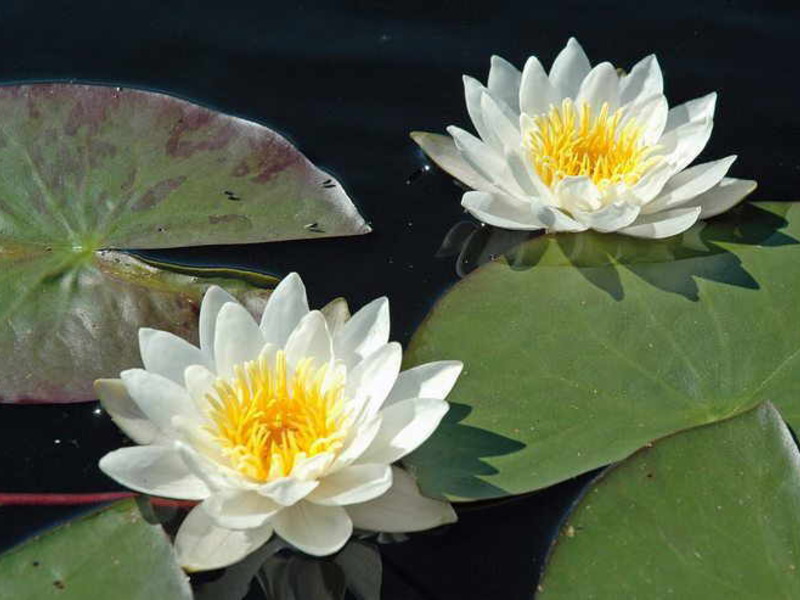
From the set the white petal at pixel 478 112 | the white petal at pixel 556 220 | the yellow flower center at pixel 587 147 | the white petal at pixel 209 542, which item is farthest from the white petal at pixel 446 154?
the white petal at pixel 209 542

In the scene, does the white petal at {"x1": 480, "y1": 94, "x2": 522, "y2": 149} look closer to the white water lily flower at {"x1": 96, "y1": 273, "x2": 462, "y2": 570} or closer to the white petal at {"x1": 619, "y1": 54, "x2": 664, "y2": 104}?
the white petal at {"x1": 619, "y1": 54, "x2": 664, "y2": 104}

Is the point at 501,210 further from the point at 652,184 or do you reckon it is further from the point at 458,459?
the point at 458,459

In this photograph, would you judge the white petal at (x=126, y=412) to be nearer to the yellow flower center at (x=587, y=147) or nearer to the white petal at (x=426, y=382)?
the white petal at (x=426, y=382)

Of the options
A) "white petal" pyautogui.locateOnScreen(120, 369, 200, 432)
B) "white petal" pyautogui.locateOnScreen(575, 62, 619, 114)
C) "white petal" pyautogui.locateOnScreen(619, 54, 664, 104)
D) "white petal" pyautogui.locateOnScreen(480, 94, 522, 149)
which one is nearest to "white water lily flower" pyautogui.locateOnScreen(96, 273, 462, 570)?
"white petal" pyautogui.locateOnScreen(120, 369, 200, 432)

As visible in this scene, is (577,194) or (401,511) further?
(577,194)

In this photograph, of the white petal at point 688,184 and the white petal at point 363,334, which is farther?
the white petal at point 688,184


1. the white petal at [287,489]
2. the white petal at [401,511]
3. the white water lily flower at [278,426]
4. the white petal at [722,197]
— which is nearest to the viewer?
the white petal at [287,489]

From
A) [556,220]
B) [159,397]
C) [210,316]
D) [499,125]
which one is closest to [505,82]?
[499,125]

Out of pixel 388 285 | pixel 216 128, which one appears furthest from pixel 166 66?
pixel 388 285

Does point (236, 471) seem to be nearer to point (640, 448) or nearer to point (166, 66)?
point (640, 448)
